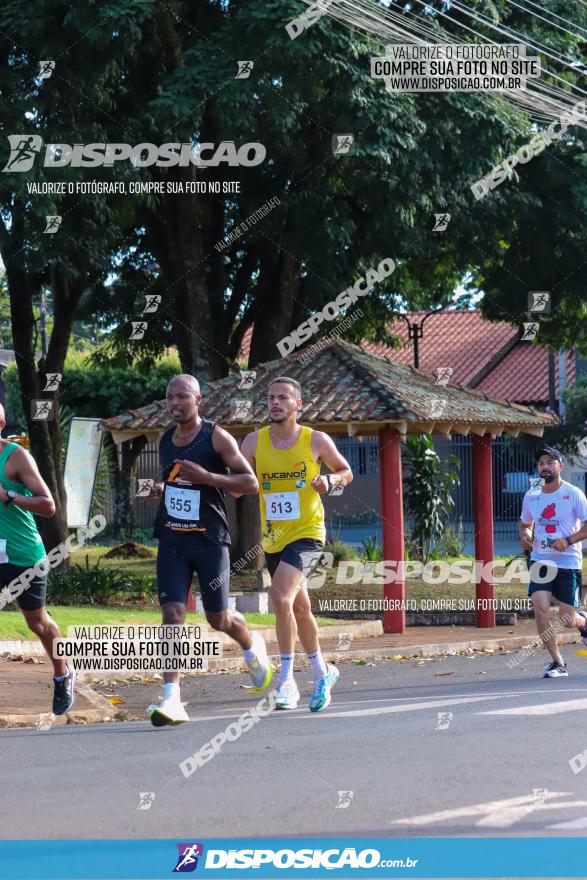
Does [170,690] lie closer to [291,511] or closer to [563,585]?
[291,511]

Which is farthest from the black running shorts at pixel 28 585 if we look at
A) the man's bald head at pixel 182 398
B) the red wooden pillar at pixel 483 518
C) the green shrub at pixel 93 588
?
the red wooden pillar at pixel 483 518

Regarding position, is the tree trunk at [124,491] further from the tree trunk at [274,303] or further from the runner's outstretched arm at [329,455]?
the runner's outstretched arm at [329,455]

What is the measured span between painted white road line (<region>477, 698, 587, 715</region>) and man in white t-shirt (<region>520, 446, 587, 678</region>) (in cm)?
256

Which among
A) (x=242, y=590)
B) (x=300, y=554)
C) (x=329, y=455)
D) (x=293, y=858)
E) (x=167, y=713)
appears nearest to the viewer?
(x=293, y=858)

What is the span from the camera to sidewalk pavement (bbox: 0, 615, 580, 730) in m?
10.3

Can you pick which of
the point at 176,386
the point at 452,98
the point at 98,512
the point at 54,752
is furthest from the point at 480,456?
the point at 98,512

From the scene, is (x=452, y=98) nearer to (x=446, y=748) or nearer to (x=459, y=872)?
(x=446, y=748)

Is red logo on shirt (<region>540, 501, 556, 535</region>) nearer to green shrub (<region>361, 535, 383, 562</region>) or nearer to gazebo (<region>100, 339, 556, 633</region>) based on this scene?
gazebo (<region>100, 339, 556, 633</region>)

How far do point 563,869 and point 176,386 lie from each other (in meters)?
4.90

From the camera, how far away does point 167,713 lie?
30.6 ft

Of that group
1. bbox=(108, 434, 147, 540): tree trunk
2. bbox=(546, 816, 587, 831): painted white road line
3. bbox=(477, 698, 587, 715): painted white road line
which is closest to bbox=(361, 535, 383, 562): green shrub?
bbox=(108, 434, 147, 540): tree trunk

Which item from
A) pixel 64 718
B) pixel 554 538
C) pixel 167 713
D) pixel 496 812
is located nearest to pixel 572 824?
pixel 496 812

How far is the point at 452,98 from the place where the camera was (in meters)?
20.1

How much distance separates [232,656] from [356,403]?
498cm
